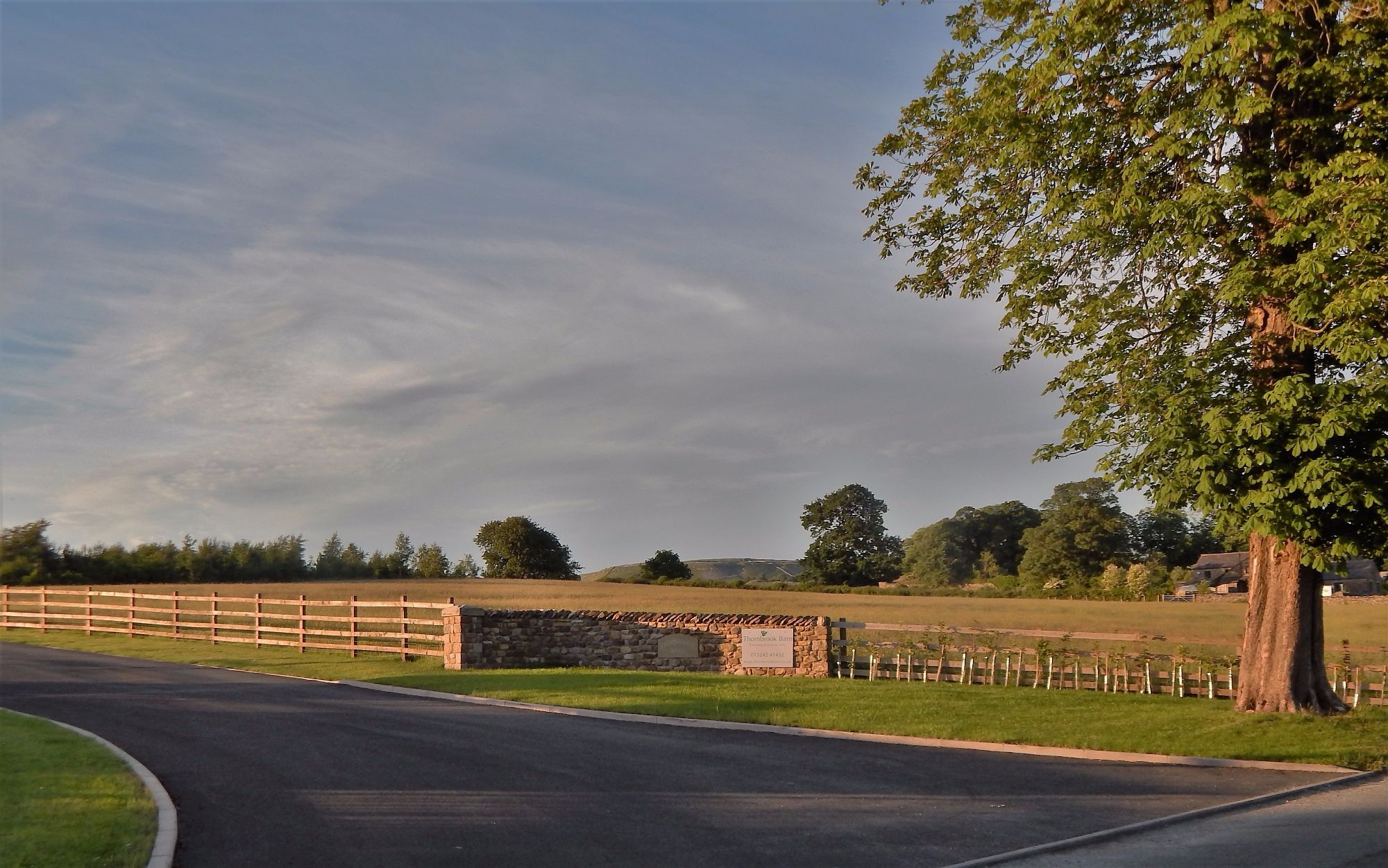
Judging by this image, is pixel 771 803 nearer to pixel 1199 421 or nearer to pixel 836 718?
pixel 836 718

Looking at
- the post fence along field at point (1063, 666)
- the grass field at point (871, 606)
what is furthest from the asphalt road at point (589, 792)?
the grass field at point (871, 606)

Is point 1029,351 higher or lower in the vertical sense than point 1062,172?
lower

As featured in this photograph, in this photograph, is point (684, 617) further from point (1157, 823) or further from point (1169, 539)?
point (1169, 539)

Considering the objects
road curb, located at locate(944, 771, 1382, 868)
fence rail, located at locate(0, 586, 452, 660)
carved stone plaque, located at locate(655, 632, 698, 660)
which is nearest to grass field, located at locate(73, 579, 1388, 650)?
fence rail, located at locate(0, 586, 452, 660)

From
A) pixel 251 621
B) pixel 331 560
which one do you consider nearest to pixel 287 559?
pixel 331 560

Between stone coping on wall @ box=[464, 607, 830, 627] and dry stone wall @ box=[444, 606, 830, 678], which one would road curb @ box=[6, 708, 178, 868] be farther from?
stone coping on wall @ box=[464, 607, 830, 627]

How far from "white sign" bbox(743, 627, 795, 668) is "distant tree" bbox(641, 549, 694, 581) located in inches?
2045

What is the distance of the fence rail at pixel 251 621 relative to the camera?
84.0 ft

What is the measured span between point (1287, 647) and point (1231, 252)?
6.07 m

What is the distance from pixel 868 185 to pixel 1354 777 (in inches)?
521

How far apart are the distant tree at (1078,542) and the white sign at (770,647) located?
177 ft

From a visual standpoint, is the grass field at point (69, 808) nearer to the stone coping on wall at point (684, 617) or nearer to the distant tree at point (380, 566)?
the stone coping on wall at point (684, 617)

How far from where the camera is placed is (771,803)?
31.2 feet

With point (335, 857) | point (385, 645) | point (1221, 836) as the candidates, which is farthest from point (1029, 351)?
point (385, 645)
